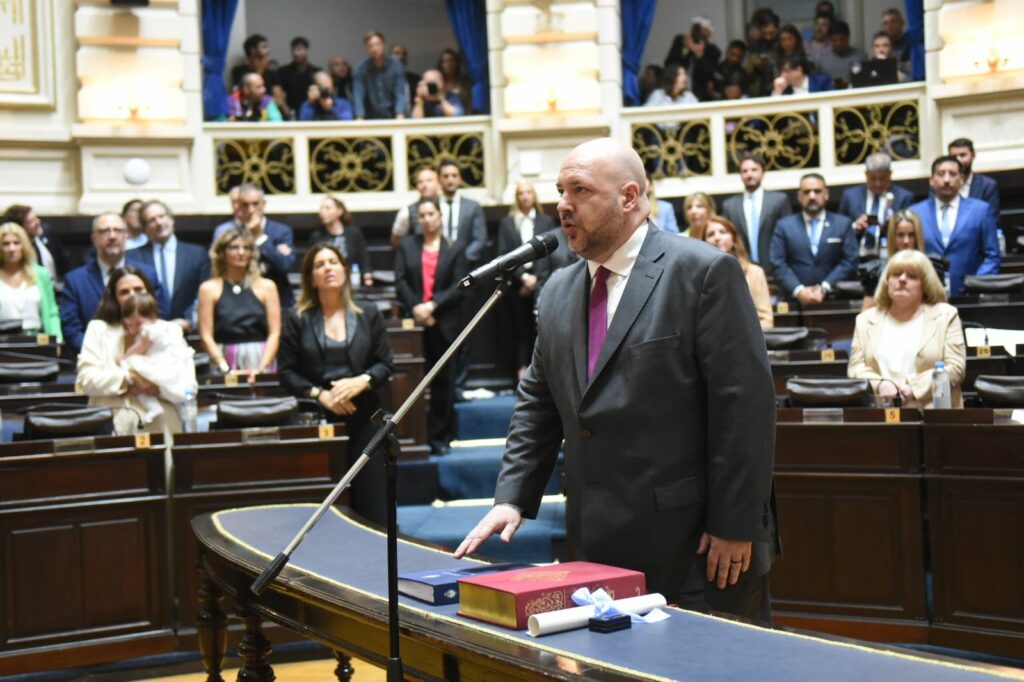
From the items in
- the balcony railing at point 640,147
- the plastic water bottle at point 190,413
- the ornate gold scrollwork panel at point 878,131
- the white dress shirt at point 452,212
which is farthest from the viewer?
the balcony railing at point 640,147

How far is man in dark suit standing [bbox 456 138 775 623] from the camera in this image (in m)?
2.17

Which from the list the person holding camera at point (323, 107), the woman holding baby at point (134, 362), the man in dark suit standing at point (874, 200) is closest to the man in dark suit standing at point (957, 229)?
the man in dark suit standing at point (874, 200)

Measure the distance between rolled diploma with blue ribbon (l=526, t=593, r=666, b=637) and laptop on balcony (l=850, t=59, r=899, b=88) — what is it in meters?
8.39

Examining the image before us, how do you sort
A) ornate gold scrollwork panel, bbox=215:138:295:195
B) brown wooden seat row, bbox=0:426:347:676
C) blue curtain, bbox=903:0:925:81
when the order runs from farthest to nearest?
ornate gold scrollwork panel, bbox=215:138:295:195 → blue curtain, bbox=903:0:925:81 → brown wooden seat row, bbox=0:426:347:676

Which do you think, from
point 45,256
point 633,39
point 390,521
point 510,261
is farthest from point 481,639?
point 633,39

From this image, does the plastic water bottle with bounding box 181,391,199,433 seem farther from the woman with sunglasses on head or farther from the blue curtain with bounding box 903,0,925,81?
the blue curtain with bounding box 903,0,925,81

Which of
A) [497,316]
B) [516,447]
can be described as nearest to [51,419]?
[516,447]

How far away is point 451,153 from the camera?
33.2 feet

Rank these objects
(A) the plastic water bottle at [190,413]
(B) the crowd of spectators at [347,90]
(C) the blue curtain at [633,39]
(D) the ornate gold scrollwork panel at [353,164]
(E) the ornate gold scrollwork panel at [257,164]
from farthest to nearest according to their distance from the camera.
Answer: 1. (B) the crowd of spectators at [347,90]
2. (C) the blue curtain at [633,39]
3. (D) the ornate gold scrollwork panel at [353,164]
4. (E) the ornate gold scrollwork panel at [257,164]
5. (A) the plastic water bottle at [190,413]

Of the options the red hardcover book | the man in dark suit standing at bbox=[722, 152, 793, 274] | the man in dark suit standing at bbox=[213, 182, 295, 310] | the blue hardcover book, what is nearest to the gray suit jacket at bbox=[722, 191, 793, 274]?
the man in dark suit standing at bbox=[722, 152, 793, 274]

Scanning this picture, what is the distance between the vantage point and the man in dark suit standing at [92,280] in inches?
255

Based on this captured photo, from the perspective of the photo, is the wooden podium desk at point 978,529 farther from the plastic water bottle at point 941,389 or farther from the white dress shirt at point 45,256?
the white dress shirt at point 45,256

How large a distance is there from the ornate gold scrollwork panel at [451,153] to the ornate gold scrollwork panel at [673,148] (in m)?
1.30

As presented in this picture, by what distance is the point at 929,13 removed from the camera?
30.2 feet
